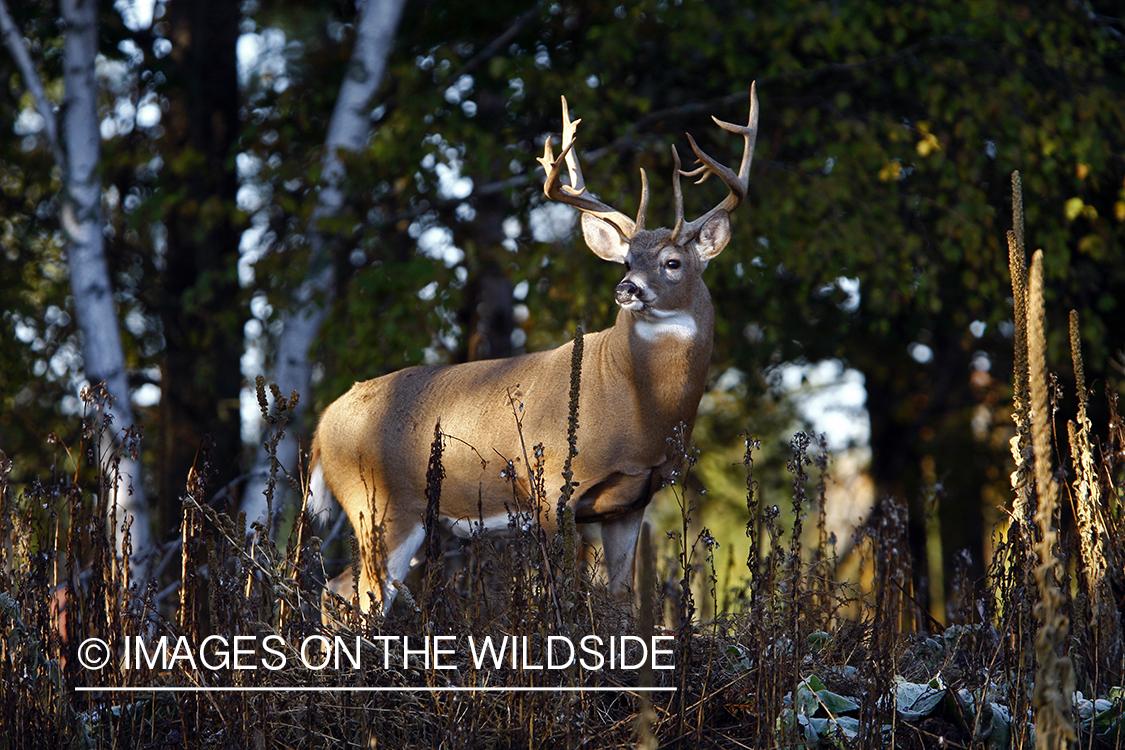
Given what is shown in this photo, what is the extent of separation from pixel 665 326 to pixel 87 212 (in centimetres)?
501

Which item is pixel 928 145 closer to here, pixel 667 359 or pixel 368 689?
pixel 667 359

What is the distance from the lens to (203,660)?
3.15 meters

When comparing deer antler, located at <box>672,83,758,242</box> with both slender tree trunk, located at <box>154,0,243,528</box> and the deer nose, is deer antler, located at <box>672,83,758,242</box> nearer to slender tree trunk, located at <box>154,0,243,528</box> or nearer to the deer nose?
the deer nose

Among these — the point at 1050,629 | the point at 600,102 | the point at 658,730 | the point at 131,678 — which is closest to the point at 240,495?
the point at 600,102

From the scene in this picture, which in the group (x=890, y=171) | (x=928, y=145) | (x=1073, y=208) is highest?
(x=928, y=145)

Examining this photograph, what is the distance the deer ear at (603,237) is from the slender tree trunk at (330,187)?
3.09 meters

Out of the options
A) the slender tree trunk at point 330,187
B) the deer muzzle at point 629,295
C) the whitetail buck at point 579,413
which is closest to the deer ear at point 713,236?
the whitetail buck at point 579,413

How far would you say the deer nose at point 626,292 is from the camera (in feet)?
14.0

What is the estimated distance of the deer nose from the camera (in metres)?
4.26

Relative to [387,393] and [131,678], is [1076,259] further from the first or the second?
[131,678]

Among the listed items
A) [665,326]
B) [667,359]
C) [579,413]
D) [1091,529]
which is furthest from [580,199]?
[1091,529]

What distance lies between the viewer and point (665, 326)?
4484mm

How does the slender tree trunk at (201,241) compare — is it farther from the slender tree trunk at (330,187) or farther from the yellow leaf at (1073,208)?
the yellow leaf at (1073,208)

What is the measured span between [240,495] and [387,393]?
11.3 feet
